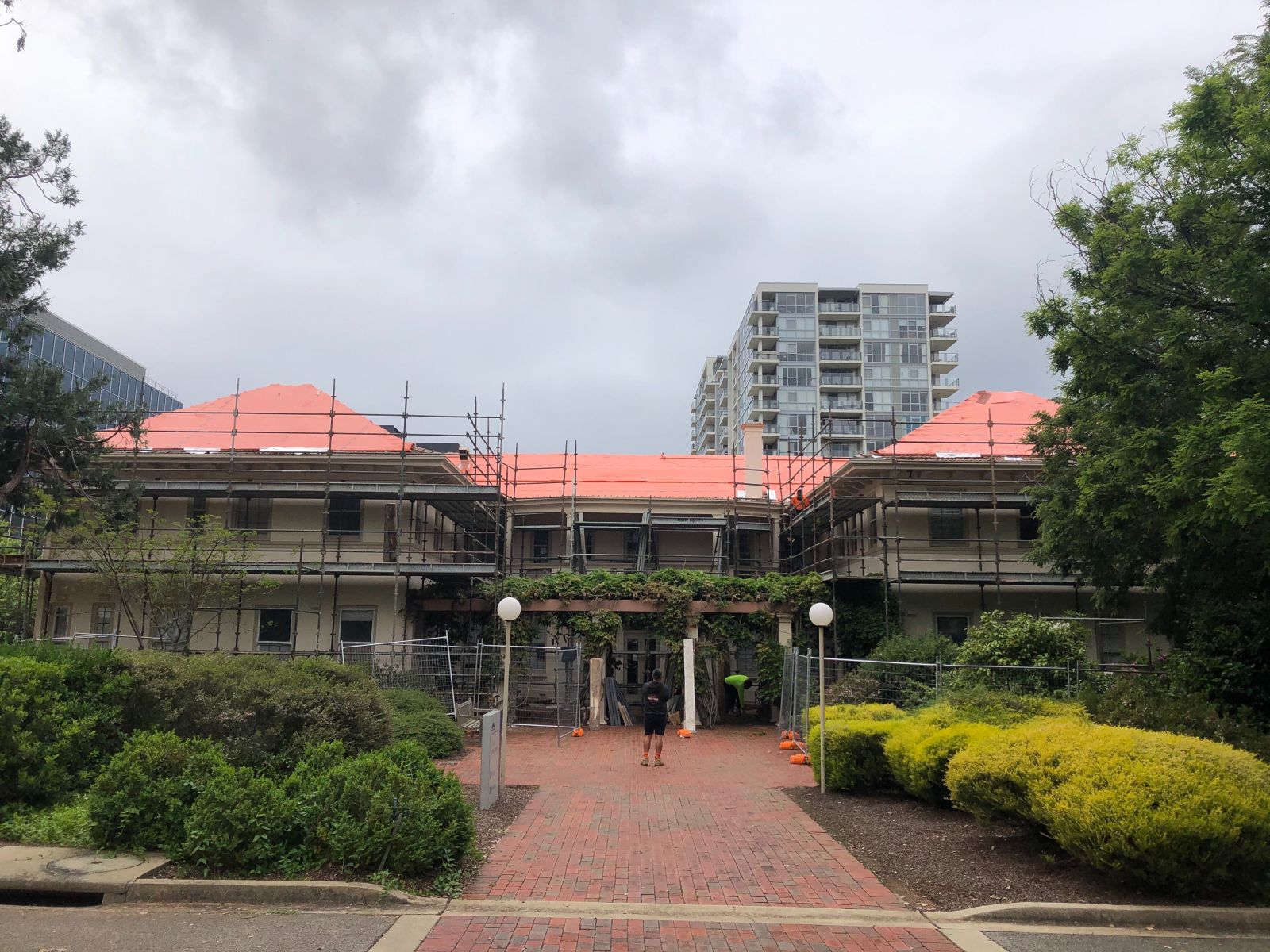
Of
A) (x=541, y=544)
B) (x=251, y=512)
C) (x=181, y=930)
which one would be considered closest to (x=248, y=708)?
(x=181, y=930)

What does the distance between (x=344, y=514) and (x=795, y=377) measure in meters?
52.7

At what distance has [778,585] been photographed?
72.1 ft

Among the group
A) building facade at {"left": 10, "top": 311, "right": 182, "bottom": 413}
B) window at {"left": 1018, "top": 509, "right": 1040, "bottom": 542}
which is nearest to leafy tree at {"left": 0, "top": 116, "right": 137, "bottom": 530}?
window at {"left": 1018, "top": 509, "right": 1040, "bottom": 542}

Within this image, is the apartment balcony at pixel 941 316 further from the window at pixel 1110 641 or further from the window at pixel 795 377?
the window at pixel 1110 641

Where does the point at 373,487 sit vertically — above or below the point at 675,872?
above

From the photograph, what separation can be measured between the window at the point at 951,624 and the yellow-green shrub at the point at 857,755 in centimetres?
1261

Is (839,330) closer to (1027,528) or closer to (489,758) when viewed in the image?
(1027,528)

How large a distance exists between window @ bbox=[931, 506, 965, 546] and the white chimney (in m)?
5.22

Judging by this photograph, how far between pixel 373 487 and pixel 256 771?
44.1 feet

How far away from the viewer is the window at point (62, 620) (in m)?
22.9

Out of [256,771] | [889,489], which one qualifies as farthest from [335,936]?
[889,489]

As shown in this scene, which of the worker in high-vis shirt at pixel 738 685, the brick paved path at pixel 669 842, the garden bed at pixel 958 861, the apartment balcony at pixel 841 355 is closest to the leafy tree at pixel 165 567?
the brick paved path at pixel 669 842

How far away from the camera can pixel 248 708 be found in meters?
9.66

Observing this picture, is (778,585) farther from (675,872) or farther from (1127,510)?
(675,872)
